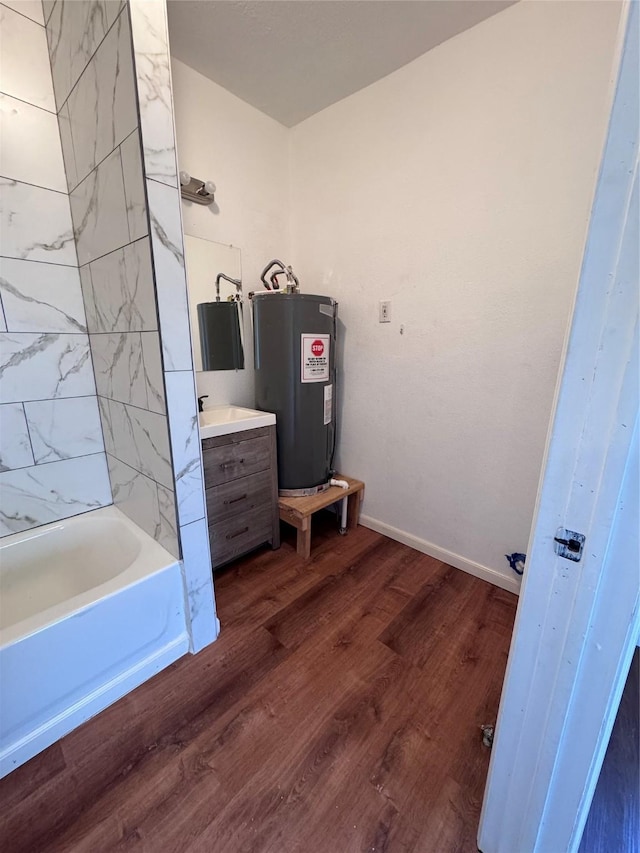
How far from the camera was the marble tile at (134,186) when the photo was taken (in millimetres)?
979

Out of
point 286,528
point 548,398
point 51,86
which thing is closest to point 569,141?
point 548,398

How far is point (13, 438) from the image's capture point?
4.40ft

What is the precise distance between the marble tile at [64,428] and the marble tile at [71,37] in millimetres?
1151

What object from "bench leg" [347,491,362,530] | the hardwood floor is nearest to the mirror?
"bench leg" [347,491,362,530]

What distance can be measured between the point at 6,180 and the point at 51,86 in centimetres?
44

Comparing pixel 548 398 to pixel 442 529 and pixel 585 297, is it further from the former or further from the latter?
pixel 585 297

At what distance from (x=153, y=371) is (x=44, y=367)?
63 centimetres

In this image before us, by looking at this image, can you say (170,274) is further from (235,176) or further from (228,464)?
(235,176)

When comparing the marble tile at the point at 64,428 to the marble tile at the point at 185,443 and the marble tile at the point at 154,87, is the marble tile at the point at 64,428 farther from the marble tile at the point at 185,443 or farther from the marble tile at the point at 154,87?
the marble tile at the point at 154,87

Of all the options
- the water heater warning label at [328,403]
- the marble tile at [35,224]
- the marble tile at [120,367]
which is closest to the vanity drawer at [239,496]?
the water heater warning label at [328,403]

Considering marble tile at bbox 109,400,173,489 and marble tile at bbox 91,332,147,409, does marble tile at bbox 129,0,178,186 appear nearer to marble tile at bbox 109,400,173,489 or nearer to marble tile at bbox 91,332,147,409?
marble tile at bbox 91,332,147,409

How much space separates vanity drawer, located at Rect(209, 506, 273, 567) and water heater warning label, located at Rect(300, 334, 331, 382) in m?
0.76

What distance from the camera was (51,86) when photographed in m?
1.30

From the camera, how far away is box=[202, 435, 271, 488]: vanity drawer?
157 centimetres
